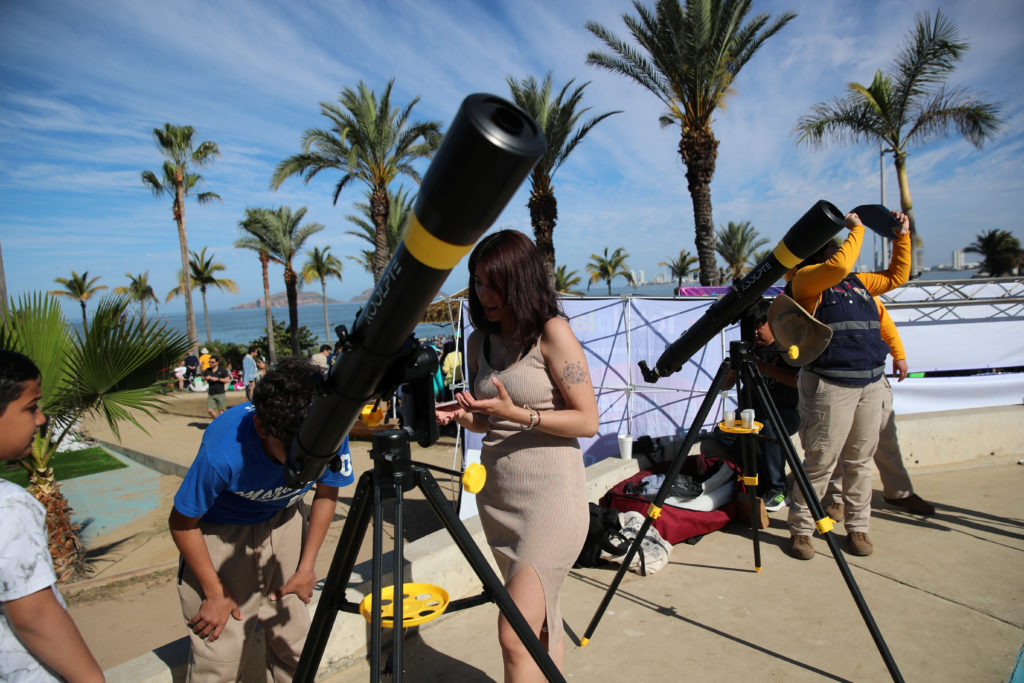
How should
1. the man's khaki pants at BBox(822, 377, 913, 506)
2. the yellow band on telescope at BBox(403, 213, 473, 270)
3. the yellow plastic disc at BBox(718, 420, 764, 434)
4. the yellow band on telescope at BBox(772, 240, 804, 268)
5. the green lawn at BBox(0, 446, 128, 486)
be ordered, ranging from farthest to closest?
the green lawn at BBox(0, 446, 128, 486) → the man's khaki pants at BBox(822, 377, 913, 506) → the yellow plastic disc at BBox(718, 420, 764, 434) → the yellow band on telescope at BBox(772, 240, 804, 268) → the yellow band on telescope at BBox(403, 213, 473, 270)

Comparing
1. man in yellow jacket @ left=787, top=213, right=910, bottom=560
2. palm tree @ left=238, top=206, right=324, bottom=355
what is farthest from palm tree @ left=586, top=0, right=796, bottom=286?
→ palm tree @ left=238, top=206, right=324, bottom=355

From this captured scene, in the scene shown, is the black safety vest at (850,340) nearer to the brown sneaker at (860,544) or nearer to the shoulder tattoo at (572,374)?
the brown sneaker at (860,544)

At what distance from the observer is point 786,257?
2529mm

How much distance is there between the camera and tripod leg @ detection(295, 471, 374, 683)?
1.52 m

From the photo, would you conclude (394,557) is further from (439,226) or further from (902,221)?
(902,221)

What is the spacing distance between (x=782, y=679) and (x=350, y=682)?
6.45 ft

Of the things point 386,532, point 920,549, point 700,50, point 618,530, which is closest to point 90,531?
point 386,532

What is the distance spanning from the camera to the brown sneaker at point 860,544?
3.60 metres

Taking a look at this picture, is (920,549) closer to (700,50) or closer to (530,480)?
(530,480)

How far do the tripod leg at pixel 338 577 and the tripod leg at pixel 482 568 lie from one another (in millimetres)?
181

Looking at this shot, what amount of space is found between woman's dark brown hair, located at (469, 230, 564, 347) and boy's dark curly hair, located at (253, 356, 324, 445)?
0.69m

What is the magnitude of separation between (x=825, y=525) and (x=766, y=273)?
116cm

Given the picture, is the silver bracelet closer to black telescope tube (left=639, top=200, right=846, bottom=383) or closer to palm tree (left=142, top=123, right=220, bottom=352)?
black telescope tube (left=639, top=200, right=846, bottom=383)

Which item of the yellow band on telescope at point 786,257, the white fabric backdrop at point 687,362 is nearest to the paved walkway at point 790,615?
the yellow band on telescope at point 786,257
